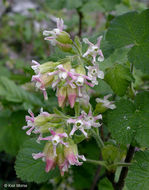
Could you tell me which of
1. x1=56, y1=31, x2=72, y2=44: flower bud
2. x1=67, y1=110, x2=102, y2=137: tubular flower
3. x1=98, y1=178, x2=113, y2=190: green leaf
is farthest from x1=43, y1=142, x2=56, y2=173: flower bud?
x1=98, y1=178, x2=113, y2=190: green leaf

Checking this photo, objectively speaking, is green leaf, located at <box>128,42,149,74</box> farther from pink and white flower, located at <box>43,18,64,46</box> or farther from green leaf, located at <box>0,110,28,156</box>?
green leaf, located at <box>0,110,28,156</box>

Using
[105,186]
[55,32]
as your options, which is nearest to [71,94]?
[55,32]

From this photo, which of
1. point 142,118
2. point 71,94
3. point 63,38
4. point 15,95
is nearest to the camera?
point 71,94

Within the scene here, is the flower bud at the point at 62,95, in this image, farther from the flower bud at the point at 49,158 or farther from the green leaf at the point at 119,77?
the green leaf at the point at 119,77

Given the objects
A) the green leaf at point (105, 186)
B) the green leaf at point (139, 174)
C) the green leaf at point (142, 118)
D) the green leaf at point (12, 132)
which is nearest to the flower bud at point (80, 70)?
the green leaf at point (142, 118)

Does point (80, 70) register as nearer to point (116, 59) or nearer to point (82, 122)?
point (82, 122)
